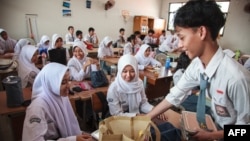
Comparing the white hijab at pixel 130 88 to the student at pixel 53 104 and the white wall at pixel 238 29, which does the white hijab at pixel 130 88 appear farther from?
the white wall at pixel 238 29

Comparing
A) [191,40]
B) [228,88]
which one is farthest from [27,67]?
[228,88]

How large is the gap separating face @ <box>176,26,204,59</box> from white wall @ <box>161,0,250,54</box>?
28.0 feet

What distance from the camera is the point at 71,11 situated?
805 cm

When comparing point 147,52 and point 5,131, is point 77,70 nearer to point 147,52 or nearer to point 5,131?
point 5,131

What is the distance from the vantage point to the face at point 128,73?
218 centimetres

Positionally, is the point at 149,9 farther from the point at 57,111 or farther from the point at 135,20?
the point at 57,111

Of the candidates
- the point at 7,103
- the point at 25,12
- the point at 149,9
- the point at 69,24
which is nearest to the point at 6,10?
the point at 25,12

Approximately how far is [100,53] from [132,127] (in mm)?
4641

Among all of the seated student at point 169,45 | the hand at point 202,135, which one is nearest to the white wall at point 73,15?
the seated student at point 169,45

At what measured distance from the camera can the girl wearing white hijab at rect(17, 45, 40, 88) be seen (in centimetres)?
306

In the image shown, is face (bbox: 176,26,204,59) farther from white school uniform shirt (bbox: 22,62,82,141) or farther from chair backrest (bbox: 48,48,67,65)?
chair backrest (bbox: 48,48,67,65)

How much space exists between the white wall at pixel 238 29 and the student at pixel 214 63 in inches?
333

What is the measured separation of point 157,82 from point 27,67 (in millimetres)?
2401

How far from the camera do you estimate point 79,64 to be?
3.54m
